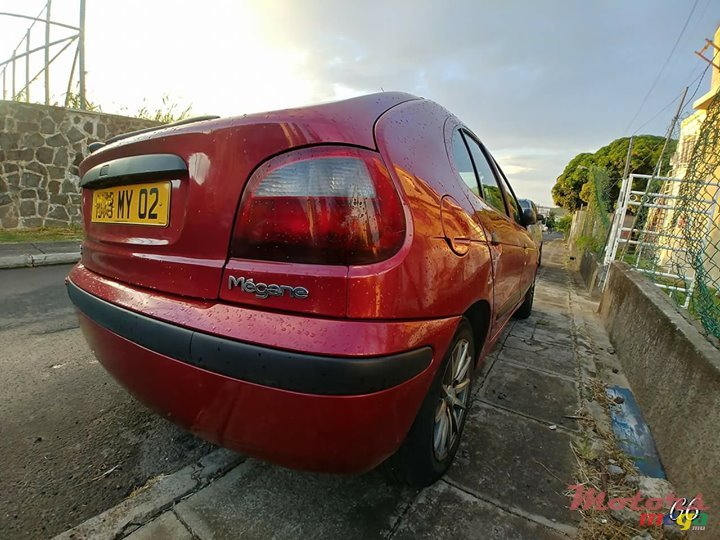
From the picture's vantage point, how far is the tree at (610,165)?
1613 centimetres

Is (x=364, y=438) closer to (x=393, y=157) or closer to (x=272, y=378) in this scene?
(x=272, y=378)

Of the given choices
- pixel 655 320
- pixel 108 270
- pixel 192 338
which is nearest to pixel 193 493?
pixel 192 338

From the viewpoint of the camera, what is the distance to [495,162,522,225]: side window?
2.72 metres

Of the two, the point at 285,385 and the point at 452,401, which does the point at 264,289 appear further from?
the point at 452,401

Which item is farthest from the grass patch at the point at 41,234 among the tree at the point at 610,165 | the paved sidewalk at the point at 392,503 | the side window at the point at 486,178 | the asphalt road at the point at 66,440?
the tree at the point at 610,165

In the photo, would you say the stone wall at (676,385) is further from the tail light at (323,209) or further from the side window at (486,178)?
the tail light at (323,209)

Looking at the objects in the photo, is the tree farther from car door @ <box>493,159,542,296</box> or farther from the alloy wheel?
the alloy wheel

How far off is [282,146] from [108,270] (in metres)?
0.98

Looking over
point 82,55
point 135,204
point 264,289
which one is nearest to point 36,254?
point 82,55

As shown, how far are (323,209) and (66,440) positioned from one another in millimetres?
1764

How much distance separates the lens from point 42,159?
6820 millimetres

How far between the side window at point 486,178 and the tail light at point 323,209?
1.13 metres

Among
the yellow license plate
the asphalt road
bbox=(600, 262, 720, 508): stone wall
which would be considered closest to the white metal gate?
bbox=(600, 262, 720, 508): stone wall

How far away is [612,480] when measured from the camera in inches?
69.2
